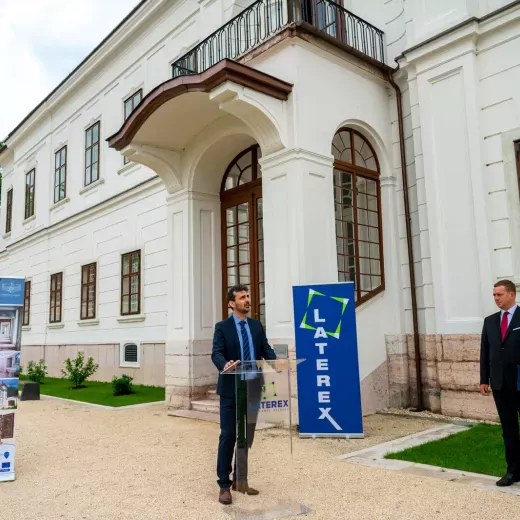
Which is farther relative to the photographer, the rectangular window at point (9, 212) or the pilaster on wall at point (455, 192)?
the rectangular window at point (9, 212)

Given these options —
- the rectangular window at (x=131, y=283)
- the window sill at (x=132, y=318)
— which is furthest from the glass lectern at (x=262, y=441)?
the rectangular window at (x=131, y=283)

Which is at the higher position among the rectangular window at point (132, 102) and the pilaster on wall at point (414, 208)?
the rectangular window at point (132, 102)

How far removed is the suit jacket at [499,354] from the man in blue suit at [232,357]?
1879mm

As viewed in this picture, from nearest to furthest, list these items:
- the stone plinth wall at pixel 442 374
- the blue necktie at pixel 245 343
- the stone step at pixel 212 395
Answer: the blue necktie at pixel 245 343 → the stone plinth wall at pixel 442 374 → the stone step at pixel 212 395

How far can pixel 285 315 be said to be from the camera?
24.0 feet

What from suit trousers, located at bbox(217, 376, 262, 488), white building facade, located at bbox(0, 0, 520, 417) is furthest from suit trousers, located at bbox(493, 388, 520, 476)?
white building facade, located at bbox(0, 0, 520, 417)

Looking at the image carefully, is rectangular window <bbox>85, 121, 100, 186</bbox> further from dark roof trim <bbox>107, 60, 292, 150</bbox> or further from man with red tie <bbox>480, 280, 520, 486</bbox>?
man with red tie <bbox>480, 280, 520, 486</bbox>

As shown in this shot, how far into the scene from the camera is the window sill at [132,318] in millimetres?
13109

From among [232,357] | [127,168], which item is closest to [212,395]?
[232,357]

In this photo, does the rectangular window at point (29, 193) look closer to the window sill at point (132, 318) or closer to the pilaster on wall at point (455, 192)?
the window sill at point (132, 318)

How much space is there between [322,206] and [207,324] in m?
3.03

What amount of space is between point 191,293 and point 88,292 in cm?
766

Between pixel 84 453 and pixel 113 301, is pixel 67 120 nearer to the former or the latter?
pixel 113 301

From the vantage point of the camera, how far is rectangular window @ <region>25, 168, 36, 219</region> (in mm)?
20388
